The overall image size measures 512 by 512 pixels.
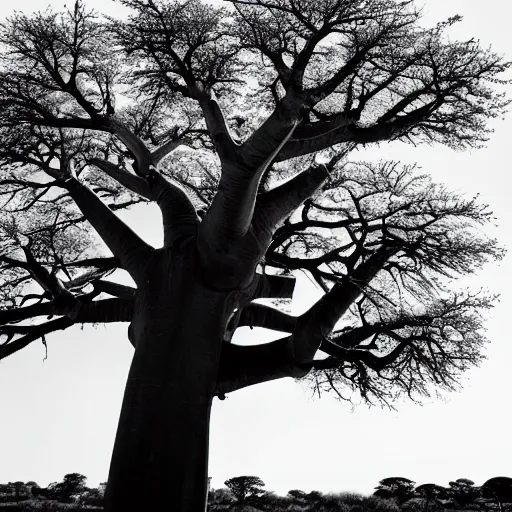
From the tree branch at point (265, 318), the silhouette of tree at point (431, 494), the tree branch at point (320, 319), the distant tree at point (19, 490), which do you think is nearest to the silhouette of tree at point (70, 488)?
the distant tree at point (19, 490)

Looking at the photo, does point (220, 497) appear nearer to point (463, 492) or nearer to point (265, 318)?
point (463, 492)

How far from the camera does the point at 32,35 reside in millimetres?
7508

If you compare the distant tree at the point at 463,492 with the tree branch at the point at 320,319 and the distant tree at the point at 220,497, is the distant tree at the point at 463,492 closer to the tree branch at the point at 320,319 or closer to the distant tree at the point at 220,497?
the distant tree at the point at 220,497

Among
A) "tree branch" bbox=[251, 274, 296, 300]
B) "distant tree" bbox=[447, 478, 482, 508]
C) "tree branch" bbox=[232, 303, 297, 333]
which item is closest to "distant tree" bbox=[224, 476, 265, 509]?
"distant tree" bbox=[447, 478, 482, 508]

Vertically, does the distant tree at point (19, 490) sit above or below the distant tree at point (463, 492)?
above

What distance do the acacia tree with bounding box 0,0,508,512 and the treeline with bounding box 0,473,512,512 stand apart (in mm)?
2492

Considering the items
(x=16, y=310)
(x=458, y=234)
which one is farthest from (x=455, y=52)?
(x=16, y=310)

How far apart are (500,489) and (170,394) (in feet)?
22.2

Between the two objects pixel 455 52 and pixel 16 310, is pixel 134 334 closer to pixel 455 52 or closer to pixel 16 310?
pixel 16 310

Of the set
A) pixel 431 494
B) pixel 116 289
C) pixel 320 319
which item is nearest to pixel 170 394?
pixel 320 319

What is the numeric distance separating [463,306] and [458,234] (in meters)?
1.04

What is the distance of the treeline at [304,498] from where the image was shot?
9695 millimetres

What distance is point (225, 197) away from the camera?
512cm

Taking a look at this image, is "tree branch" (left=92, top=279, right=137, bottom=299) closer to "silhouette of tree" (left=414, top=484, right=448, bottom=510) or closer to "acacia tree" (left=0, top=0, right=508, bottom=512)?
"acacia tree" (left=0, top=0, right=508, bottom=512)
